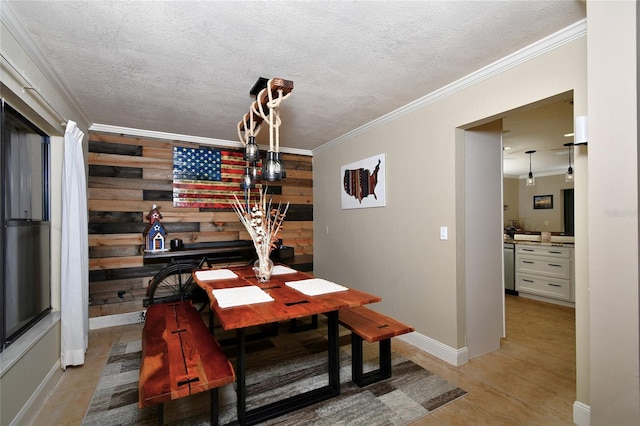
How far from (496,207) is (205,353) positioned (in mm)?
2827

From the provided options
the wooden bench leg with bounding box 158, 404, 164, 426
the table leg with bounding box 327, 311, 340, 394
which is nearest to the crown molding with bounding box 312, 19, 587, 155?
the table leg with bounding box 327, 311, 340, 394

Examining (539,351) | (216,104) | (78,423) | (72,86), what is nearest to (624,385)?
(539,351)

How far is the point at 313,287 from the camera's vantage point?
222 centimetres

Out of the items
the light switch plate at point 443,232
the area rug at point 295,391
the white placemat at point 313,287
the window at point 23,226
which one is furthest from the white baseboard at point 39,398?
the light switch plate at point 443,232

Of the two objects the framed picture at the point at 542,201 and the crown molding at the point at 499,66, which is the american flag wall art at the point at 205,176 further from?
the framed picture at the point at 542,201

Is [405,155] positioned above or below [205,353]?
above

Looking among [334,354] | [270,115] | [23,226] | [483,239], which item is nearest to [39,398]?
[23,226]

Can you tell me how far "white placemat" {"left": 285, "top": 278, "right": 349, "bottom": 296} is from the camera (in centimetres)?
210

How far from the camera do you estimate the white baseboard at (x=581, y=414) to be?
178 cm

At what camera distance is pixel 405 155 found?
10.3ft

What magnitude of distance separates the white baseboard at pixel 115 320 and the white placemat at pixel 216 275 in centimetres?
172

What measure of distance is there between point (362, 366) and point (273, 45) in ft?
7.88

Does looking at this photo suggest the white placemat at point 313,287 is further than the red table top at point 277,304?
Yes

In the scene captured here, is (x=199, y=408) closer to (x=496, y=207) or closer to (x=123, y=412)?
(x=123, y=412)
